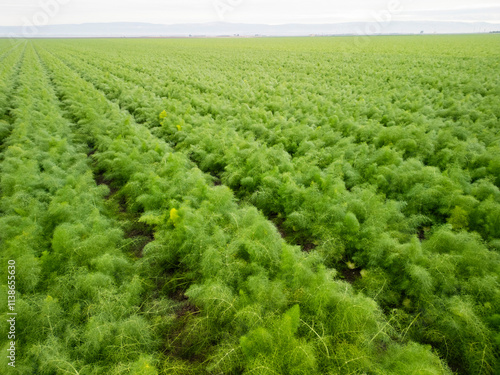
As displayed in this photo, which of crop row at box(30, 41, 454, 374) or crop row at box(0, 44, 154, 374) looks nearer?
crop row at box(30, 41, 454, 374)

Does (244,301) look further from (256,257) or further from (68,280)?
(68,280)

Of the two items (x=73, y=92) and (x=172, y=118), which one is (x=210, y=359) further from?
(x=73, y=92)

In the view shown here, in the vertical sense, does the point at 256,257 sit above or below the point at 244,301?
above

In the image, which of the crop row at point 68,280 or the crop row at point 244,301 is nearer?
the crop row at point 244,301

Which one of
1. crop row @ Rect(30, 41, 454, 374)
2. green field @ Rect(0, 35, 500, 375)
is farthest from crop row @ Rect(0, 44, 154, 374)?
crop row @ Rect(30, 41, 454, 374)

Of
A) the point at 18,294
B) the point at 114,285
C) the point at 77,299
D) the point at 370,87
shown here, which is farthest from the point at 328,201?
the point at 370,87

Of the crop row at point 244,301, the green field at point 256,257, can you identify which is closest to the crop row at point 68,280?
the green field at point 256,257

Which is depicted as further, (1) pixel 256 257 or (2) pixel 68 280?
(1) pixel 256 257

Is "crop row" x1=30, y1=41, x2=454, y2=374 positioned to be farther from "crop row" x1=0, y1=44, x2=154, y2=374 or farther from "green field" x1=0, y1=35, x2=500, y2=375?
"crop row" x1=0, y1=44, x2=154, y2=374

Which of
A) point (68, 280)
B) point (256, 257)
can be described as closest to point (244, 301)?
point (256, 257)

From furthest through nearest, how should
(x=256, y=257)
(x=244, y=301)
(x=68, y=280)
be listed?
(x=256, y=257), (x=68, y=280), (x=244, y=301)

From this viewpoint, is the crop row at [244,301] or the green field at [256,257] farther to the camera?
the green field at [256,257]

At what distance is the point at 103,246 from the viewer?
5035 millimetres

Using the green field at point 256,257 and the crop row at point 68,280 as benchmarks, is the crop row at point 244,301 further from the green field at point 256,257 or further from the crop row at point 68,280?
the crop row at point 68,280
